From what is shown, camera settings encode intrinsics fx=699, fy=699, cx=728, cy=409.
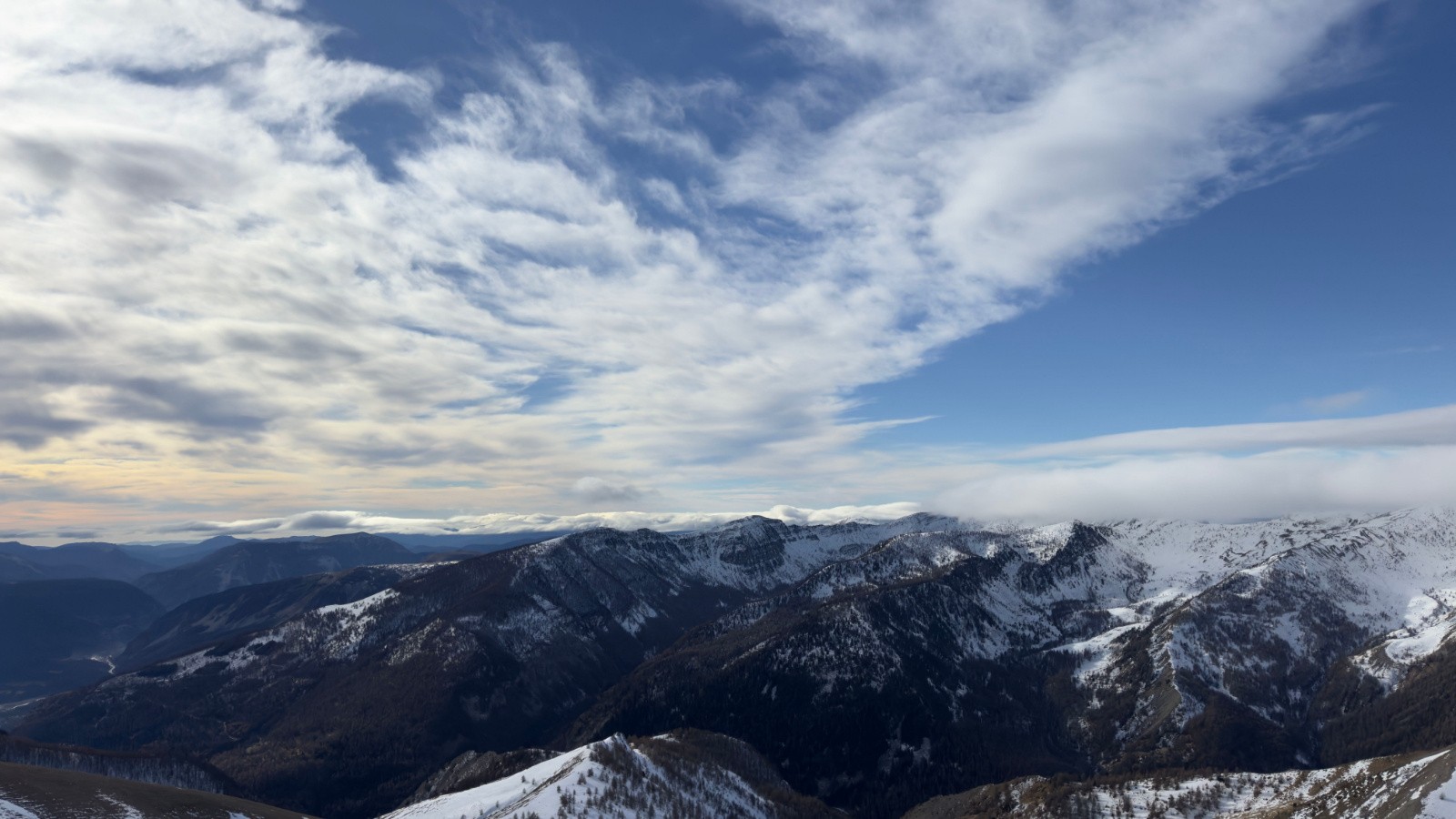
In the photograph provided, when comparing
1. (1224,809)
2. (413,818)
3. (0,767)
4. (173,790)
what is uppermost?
(0,767)

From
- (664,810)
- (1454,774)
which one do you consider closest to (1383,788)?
(1454,774)

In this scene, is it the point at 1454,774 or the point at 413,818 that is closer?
the point at 1454,774

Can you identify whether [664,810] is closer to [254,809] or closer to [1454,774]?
[254,809]

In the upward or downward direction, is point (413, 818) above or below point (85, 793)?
below

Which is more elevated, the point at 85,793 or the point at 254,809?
the point at 85,793

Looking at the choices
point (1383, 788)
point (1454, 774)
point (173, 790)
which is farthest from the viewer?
point (173, 790)

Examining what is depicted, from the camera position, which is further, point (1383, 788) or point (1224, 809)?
point (1224, 809)

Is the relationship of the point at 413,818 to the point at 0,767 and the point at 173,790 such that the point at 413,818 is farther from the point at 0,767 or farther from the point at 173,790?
the point at 0,767

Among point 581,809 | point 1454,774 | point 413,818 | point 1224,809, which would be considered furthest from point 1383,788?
point 413,818

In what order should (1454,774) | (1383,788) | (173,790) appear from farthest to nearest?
(173,790) < (1383,788) < (1454,774)
